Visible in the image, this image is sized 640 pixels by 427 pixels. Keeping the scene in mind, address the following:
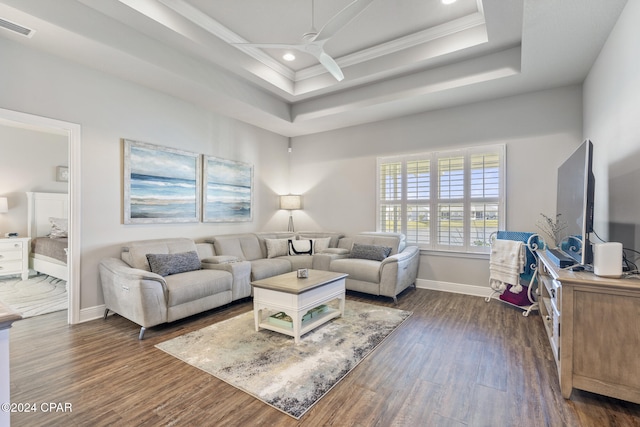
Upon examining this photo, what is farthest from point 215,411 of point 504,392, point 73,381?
point 504,392

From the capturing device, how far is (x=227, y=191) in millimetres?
5125

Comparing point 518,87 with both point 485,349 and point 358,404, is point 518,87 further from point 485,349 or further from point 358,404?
point 358,404

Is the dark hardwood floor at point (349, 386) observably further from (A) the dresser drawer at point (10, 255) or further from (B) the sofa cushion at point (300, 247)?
(A) the dresser drawer at point (10, 255)

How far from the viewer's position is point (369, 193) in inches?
215

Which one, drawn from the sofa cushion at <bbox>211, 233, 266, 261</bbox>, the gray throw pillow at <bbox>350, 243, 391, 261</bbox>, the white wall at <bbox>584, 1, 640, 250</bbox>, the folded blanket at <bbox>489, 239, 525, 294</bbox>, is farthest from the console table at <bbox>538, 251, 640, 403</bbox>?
the sofa cushion at <bbox>211, 233, 266, 261</bbox>

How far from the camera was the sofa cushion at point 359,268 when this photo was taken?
165 inches

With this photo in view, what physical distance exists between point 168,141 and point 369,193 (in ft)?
11.0

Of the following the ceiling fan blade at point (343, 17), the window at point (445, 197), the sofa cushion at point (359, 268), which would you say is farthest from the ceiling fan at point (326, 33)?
the sofa cushion at point (359, 268)

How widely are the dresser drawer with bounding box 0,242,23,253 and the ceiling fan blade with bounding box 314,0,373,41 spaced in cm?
611

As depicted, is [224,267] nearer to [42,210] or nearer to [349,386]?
[349,386]

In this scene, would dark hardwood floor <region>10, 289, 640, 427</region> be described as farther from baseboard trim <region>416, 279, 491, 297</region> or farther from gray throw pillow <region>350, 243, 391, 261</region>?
gray throw pillow <region>350, 243, 391, 261</region>

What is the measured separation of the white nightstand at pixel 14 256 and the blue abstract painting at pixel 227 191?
338cm

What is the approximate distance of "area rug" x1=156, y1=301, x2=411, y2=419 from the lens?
2.11m

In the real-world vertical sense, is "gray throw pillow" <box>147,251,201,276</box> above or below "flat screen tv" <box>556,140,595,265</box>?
below
